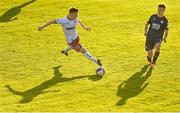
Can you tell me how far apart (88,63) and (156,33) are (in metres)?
2.61

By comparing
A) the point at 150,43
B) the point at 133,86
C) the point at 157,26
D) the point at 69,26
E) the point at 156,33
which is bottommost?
the point at 133,86

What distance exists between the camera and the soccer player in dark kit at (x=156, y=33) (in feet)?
51.7

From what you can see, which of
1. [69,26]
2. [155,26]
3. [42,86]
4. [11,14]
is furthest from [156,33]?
[11,14]

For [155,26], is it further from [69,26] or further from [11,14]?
[11,14]

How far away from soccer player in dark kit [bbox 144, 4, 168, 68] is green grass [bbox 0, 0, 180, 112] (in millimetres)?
483

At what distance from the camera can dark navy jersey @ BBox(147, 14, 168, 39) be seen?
15.8m

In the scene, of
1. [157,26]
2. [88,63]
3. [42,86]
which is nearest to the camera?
[42,86]

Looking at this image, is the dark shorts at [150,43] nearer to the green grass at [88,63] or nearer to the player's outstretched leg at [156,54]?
the player's outstretched leg at [156,54]

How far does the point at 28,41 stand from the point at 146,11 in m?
6.55

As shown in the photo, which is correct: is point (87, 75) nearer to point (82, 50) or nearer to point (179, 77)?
point (82, 50)

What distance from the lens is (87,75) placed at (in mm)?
15539

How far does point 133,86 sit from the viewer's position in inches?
581

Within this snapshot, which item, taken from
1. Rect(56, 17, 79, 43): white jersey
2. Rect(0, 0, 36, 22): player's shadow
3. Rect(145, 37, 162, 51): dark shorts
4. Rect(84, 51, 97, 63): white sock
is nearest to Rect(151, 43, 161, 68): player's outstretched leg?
Rect(145, 37, 162, 51): dark shorts

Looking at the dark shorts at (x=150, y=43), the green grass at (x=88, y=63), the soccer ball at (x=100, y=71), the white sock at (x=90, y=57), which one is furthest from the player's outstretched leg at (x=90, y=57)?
the dark shorts at (x=150, y=43)
